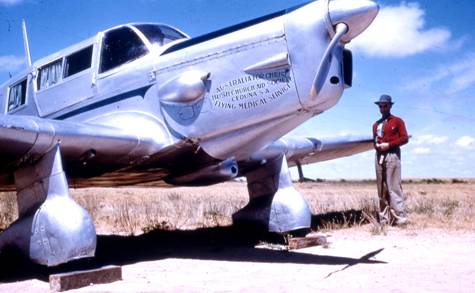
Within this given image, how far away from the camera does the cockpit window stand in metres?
6.14

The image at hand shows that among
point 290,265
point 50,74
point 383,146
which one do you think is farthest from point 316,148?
point 50,74

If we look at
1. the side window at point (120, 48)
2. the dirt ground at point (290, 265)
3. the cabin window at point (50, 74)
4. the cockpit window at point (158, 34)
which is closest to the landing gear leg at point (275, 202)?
the dirt ground at point (290, 265)

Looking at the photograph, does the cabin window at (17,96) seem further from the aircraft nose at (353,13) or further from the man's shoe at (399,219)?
the man's shoe at (399,219)

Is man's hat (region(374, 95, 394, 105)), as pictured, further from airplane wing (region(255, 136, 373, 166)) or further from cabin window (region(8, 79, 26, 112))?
cabin window (region(8, 79, 26, 112))

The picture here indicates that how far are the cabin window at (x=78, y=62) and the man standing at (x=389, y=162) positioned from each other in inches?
185

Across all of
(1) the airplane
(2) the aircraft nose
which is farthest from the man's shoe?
(2) the aircraft nose

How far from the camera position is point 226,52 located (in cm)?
515

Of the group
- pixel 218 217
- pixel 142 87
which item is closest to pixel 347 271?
pixel 142 87

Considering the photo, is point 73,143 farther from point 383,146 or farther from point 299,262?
point 383,146

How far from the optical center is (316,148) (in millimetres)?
8719

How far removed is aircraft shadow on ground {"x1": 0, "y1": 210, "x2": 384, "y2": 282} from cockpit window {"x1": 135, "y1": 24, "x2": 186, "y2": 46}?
2.85 m

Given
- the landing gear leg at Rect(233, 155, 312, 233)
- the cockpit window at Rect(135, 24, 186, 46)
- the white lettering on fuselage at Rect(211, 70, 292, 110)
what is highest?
the cockpit window at Rect(135, 24, 186, 46)

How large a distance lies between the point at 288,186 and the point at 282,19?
3.05 m

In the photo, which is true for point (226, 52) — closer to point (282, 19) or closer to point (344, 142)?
point (282, 19)
